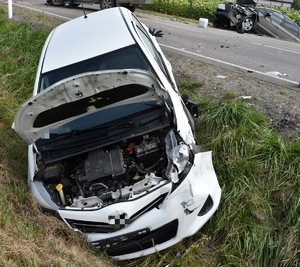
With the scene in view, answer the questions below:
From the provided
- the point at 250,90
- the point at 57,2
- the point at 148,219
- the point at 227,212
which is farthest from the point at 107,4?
the point at 148,219

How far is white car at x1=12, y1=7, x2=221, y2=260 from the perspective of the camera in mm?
3104

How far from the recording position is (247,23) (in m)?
13.5

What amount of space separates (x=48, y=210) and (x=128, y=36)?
2.24m

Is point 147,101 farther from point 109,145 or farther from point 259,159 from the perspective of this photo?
point 259,159

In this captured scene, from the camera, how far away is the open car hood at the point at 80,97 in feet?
10.4

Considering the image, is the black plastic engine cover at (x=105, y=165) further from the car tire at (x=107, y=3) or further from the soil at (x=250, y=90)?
the car tire at (x=107, y=3)

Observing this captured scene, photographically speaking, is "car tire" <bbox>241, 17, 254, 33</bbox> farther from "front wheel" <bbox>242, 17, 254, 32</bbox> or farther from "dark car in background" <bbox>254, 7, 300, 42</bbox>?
"dark car in background" <bbox>254, 7, 300, 42</bbox>

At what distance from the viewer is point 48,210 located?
130 inches

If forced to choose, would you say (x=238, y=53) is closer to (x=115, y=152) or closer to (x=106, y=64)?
(x=106, y=64)

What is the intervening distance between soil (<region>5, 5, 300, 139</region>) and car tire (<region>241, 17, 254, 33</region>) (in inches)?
282

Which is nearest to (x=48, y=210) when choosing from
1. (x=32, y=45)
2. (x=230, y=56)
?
(x=32, y=45)

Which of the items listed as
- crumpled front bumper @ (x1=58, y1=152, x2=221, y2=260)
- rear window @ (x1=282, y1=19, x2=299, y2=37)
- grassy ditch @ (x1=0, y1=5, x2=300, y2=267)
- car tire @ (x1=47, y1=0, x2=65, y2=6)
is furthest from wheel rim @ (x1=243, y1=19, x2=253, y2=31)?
crumpled front bumper @ (x1=58, y1=152, x2=221, y2=260)

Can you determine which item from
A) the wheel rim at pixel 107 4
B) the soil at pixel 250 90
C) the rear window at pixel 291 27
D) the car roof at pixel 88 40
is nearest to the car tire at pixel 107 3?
the wheel rim at pixel 107 4

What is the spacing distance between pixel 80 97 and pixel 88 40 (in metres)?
1.22
